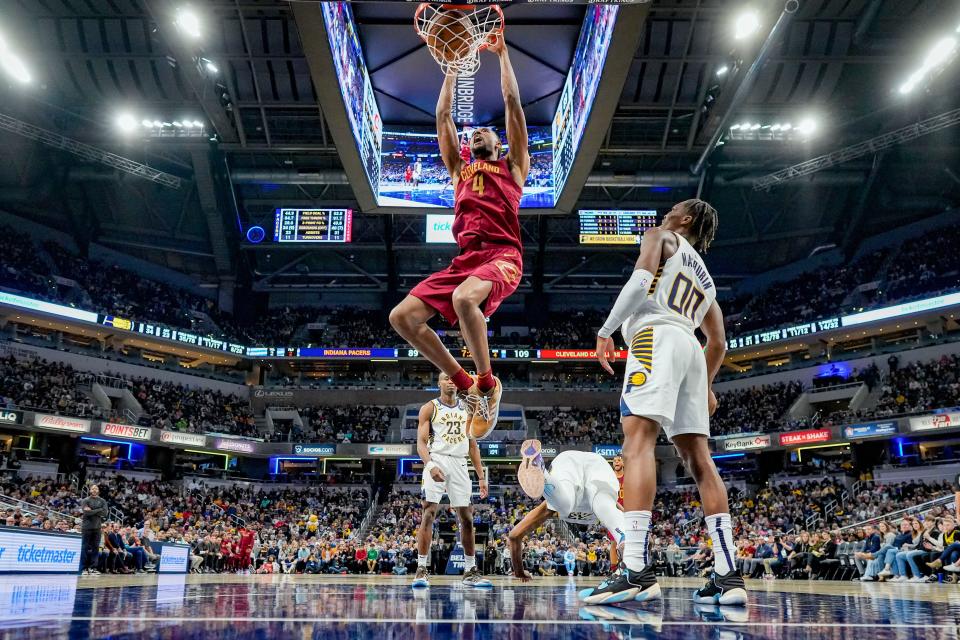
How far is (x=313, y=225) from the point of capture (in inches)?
1136

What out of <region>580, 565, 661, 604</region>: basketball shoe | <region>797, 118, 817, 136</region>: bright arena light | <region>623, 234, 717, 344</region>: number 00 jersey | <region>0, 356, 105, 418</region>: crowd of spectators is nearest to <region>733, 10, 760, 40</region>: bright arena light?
<region>797, 118, 817, 136</region>: bright arena light

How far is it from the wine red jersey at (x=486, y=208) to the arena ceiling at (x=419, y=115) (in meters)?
10.4

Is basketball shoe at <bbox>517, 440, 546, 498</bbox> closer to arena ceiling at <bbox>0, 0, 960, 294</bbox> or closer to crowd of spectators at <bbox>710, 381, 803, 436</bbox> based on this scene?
arena ceiling at <bbox>0, 0, 960, 294</bbox>

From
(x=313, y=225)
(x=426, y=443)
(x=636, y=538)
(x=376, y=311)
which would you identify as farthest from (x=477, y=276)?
(x=376, y=311)

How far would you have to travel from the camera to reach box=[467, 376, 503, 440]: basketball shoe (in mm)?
4590

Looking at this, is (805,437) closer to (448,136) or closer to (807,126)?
(807,126)

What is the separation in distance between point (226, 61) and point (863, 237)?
2908cm

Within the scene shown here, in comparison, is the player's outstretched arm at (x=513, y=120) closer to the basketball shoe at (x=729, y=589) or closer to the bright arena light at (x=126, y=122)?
the basketball shoe at (x=729, y=589)

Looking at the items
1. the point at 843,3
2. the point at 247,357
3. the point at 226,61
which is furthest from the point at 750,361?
the point at 226,61

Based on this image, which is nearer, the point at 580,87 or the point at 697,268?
the point at 697,268

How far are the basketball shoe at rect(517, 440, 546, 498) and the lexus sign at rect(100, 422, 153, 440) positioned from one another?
25682 mm

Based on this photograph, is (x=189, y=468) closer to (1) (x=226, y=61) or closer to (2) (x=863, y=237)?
(1) (x=226, y=61)

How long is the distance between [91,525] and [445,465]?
656 cm

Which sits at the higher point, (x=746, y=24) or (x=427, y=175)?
(x=746, y=24)
